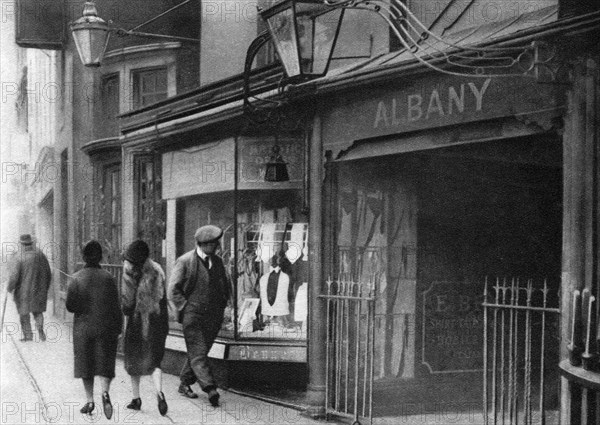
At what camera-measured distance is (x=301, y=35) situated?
7930mm

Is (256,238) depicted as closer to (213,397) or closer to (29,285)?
(213,397)

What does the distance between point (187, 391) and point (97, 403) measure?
928 mm

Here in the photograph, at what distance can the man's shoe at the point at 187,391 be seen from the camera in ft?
32.9

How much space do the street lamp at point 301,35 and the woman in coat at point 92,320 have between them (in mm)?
2679

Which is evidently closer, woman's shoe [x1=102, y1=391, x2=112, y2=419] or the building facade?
the building facade

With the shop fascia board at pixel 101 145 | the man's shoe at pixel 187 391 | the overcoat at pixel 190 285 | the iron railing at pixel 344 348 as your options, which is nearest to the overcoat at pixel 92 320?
the overcoat at pixel 190 285

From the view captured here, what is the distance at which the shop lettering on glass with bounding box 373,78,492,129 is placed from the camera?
7.40 m

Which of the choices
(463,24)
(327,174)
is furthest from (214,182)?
(463,24)

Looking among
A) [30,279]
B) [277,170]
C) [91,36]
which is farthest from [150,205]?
[277,170]

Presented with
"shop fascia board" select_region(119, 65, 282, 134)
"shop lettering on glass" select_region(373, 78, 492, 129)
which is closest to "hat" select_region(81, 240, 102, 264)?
"shop fascia board" select_region(119, 65, 282, 134)

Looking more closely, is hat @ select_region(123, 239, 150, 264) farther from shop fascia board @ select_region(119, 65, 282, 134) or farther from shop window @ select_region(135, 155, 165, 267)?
shop window @ select_region(135, 155, 165, 267)

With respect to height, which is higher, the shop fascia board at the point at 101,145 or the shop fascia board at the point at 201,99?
the shop fascia board at the point at 201,99

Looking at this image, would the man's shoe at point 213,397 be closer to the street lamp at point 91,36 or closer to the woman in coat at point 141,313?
the woman in coat at point 141,313

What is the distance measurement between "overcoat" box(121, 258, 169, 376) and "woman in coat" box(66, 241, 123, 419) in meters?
0.19
